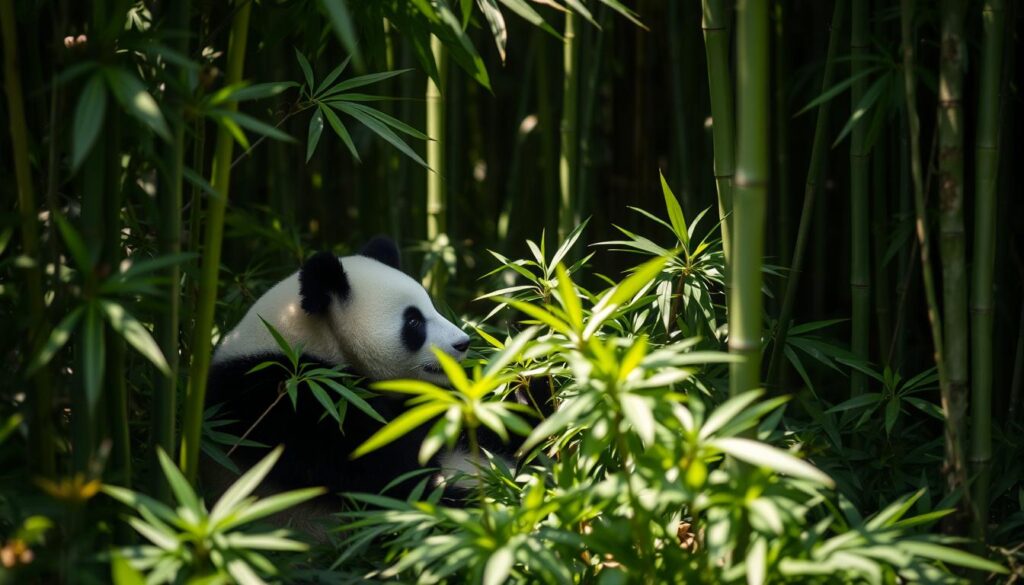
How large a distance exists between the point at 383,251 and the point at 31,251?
48.2 inches

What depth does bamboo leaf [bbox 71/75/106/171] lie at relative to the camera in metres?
1.30

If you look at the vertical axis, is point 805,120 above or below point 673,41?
below

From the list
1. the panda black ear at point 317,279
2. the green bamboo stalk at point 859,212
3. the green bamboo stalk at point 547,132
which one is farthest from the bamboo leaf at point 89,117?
the green bamboo stalk at point 547,132

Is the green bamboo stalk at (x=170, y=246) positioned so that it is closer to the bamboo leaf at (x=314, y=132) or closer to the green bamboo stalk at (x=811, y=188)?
the bamboo leaf at (x=314, y=132)

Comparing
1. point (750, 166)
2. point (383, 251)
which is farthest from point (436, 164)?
point (750, 166)

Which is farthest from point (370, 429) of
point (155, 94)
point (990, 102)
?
point (990, 102)

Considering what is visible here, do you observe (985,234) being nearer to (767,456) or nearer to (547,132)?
(767,456)

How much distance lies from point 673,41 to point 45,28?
5.97ft

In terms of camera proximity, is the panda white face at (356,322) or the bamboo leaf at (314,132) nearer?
the bamboo leaf at (314,132)

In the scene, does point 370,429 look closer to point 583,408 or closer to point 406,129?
point 406,129

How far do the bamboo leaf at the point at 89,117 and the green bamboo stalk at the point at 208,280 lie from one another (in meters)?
0.25

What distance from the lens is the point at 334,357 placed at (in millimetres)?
2486

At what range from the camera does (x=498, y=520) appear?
148cm

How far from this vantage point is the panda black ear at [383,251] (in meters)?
2.71
